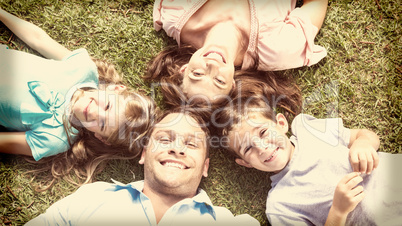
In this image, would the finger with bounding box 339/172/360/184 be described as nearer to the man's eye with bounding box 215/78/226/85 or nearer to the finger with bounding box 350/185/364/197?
the finger with bounding box 350/185/364/197

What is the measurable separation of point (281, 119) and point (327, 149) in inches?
9.7

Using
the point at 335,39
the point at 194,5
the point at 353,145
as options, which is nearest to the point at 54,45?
the point at 194,5

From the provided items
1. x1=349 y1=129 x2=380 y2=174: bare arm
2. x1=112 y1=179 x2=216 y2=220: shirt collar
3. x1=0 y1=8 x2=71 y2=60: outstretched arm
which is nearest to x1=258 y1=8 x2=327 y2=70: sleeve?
x1=349 y1=129 x2=380 y2=174: bare arm

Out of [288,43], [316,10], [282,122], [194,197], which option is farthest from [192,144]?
[316,10]

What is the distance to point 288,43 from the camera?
1.57 m

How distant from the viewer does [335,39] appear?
1.68 metres

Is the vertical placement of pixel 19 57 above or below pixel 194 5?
below

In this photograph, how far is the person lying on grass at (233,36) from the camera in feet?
5.15

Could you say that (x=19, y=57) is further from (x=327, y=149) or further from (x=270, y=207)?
(x=327, y=149)

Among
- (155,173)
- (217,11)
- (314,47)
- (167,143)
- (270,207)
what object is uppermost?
(217,11)

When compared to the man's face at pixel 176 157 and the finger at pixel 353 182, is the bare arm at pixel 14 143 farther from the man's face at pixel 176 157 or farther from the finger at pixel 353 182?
the finger at pixel 353 182

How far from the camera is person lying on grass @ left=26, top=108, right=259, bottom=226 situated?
1.50 metres

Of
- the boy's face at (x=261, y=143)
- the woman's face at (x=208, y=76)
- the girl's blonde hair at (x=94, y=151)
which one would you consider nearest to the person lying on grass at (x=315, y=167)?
the boy's face at (x=261, y=143)

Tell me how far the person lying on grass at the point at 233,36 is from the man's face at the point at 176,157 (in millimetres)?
137
